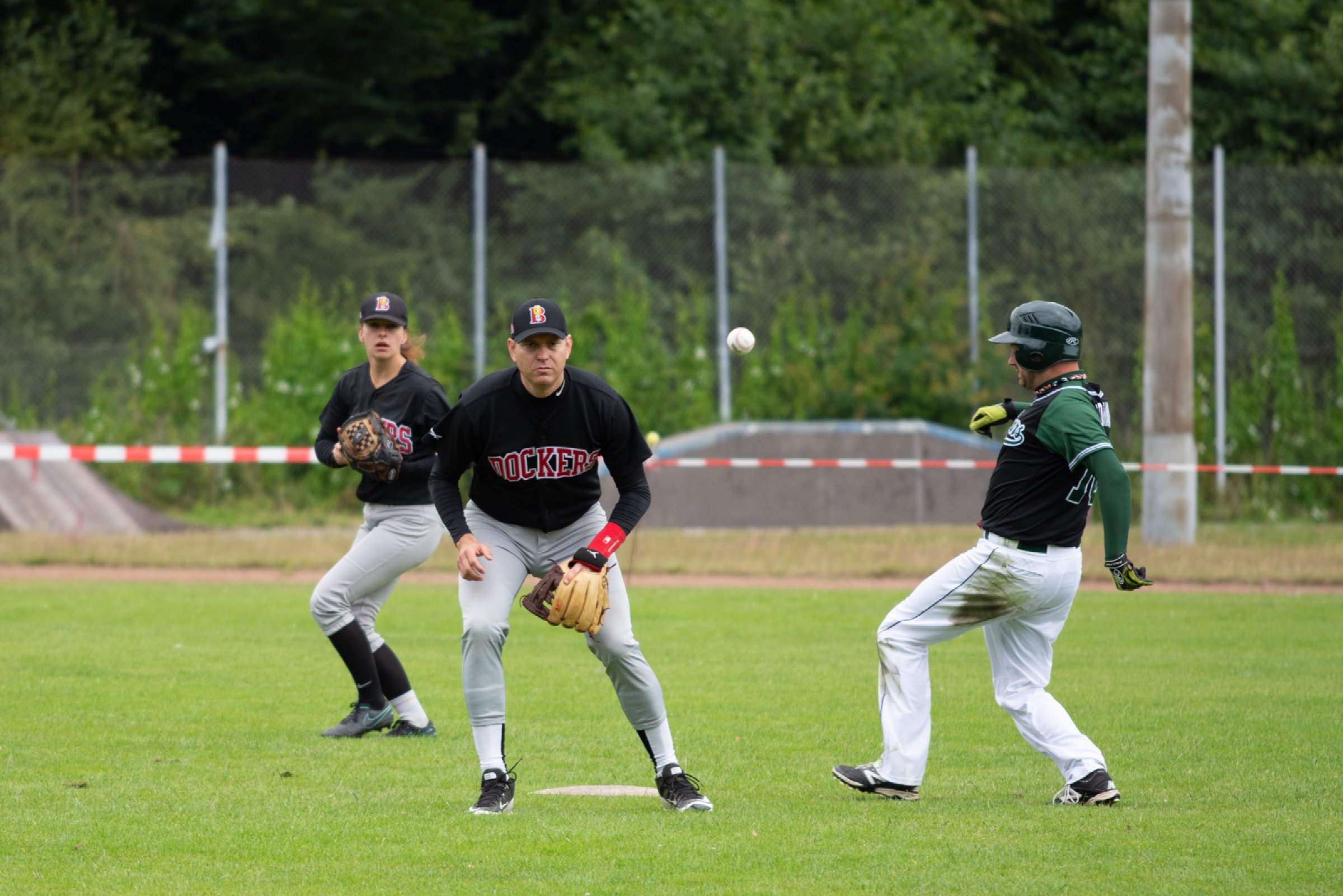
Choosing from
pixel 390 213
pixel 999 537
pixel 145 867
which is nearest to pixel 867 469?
pixel 390 213

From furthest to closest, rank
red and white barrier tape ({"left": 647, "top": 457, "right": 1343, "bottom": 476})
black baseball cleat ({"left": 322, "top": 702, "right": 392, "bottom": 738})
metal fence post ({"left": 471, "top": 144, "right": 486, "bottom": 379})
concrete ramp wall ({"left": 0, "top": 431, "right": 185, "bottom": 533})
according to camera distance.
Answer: metal fence post ({"left": 471, "top": 144, "right": 486, "bottom": 379}) → concrete ramp wall ({"left": 0, "top": 431, "right": 185, "bottom": 533}) → red and white barrier tape ({"left": 647, "top": 457, "right": 1343, "bottom": 476}) → black baseball cleat ({"left": 322, "top": 702, "right": 392, "bottom": 738})

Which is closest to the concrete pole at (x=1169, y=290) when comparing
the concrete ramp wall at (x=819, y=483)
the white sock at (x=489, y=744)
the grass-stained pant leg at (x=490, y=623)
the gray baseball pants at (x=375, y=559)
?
the concrete ramp wall at (x=819, y=483)

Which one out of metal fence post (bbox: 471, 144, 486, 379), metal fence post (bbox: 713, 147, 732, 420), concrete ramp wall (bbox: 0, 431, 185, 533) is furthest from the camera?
metal fence post (bbox: 471, 144, 486, 379)

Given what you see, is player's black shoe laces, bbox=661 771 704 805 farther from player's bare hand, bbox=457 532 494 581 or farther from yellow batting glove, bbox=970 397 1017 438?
yellow batting glove, bbox=970 397 1017 438

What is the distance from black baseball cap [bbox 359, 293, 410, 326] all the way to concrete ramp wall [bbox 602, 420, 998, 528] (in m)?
10.7

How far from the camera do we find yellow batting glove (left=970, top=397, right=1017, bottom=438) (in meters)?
6.55

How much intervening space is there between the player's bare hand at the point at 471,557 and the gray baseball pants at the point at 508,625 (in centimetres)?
9

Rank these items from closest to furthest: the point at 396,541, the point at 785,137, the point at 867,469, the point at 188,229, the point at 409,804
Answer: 1. the point at 409,804
2. the point at 396,541
3. the point at 867,469
4. the point at 188,229
5. the point at 785,137

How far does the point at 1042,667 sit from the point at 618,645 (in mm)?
1744

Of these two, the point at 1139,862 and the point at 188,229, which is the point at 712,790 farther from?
the point at 188,229

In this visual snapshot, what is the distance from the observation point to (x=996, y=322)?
72.9ft

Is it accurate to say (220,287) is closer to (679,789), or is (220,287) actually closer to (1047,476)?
(679,789)

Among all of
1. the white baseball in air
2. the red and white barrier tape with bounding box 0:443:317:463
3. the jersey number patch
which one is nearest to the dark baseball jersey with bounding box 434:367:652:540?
the jersey number patch

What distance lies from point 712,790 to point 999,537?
1561 mm
